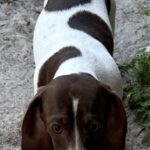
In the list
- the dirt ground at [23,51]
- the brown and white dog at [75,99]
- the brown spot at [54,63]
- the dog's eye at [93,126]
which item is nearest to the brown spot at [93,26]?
the brown and white dog at [75,99]

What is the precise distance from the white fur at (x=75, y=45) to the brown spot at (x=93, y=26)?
38mm

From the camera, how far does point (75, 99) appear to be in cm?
348

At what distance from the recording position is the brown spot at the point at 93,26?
14.9ft

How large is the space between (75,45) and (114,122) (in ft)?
2.49

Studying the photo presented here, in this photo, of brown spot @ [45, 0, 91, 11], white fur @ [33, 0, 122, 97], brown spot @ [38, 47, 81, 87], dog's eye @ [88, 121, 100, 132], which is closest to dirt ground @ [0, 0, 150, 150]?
white fur @ [33, 0, 122, 97]

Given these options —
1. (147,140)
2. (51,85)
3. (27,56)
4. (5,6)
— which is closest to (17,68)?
(27,56)

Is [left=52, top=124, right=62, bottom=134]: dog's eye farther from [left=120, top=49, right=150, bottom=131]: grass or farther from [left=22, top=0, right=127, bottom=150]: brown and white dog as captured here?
[left=120, top=49, right=150, bottom=131]: grass

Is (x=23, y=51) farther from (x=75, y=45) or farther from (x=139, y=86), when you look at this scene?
(x=75, y=45)

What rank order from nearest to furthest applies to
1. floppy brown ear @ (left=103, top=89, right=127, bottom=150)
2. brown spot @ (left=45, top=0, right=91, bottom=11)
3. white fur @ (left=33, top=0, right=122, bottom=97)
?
floppy brown ear @ (left=103, top=89, right=127, bottom=150), white fur @ (left=33, top=0, right=122, bottom=97), brown spot @ (left=45, top=0, right=91, bottom=11)

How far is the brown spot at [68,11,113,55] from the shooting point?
4.54 m

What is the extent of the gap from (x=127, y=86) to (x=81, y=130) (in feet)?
5.59

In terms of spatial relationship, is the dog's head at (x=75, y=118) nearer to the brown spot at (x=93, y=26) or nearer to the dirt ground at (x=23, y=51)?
the brown spot at (x=93, y=26)

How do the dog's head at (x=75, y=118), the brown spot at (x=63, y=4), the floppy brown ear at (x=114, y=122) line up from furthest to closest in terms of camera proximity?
the brown spot at (x=63, y=4), the floppy brown ear at (x=114, y=122), the dog's head at (x=75, y=118)

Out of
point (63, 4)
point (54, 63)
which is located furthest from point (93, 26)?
point (54, 63)
